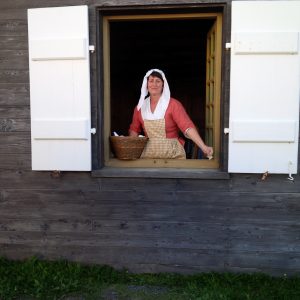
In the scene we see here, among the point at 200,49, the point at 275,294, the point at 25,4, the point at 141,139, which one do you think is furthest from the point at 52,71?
the point at 200,49

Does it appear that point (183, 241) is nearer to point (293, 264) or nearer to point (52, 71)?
point (293, 264)

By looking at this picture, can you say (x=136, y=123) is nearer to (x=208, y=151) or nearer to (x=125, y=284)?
(x=208, y=151)

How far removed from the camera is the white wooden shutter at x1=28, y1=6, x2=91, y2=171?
11.9ft

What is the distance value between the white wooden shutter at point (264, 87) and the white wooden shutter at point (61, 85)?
127 cm

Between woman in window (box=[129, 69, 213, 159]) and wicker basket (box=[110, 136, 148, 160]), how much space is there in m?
0.13

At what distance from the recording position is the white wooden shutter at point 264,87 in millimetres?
3422

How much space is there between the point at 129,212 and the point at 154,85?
4.02ft

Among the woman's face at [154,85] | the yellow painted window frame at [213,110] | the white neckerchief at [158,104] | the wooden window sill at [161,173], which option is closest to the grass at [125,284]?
the wooden window sill at [161,173]

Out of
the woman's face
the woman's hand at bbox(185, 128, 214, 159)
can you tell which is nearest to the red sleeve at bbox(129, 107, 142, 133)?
the woman's face

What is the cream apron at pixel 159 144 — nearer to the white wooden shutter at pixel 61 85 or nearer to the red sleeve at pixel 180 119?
the red sleeve at pixel 180 119

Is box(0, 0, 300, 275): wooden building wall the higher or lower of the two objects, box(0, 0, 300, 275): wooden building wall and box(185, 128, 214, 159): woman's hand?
the lower

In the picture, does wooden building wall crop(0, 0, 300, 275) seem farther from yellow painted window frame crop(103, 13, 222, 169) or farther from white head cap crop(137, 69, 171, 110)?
white head cap crop(137, 69, 171, 110)

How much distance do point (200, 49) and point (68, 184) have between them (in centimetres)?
335

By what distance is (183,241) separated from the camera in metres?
3.78
